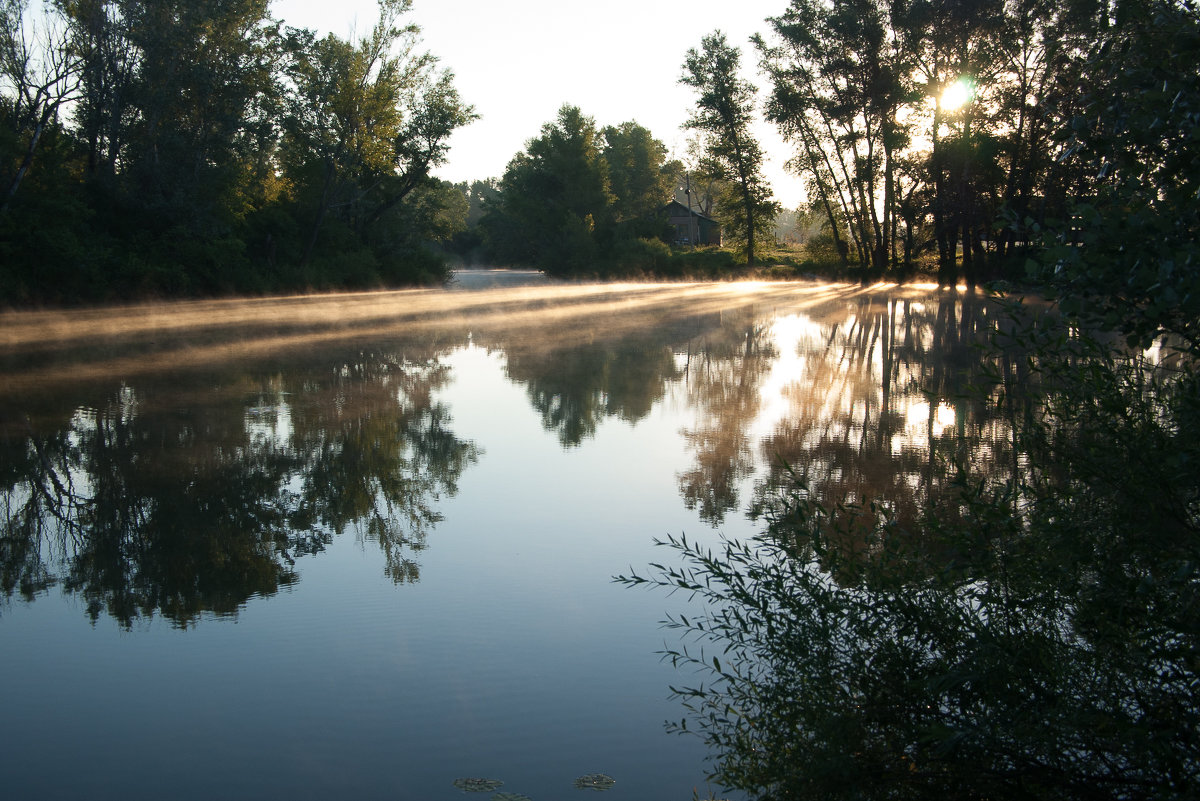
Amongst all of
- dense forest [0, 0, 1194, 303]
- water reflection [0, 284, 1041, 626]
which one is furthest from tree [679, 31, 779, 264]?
water reflection [0, 284, 1041, 626]

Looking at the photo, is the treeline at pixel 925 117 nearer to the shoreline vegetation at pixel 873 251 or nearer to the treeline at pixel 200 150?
the shoreline vegetation at pixel 873 251

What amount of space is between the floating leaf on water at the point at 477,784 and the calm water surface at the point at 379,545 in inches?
2.1

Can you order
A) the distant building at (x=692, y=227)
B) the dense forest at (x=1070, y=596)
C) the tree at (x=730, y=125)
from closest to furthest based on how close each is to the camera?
1. the dense forest at (x=1070, y=596)
2. the tree at (x=730, y=125)
3. the distant building at (x=692, y=227)

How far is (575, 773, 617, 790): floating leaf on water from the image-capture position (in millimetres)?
3859

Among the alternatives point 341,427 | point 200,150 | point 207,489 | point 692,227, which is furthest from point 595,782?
point 692,227

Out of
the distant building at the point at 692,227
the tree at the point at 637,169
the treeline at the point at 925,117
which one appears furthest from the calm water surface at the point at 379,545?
the tree at the point at 637,169

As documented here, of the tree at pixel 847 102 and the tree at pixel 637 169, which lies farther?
the tree at pixel 637 169

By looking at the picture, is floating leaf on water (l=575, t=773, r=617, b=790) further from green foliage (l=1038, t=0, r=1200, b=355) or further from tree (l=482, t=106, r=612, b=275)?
tree (l=482, t=106, r=612, b=275)

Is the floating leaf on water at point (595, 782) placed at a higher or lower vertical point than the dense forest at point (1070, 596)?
lower

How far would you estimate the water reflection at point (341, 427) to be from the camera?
22.5 ft

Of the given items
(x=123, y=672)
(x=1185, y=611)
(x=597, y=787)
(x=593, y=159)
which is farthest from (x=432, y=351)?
(x=593, y=159)

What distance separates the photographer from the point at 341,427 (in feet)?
37.6

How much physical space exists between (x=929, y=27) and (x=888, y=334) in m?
22.4

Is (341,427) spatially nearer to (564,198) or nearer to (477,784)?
(477,784)
